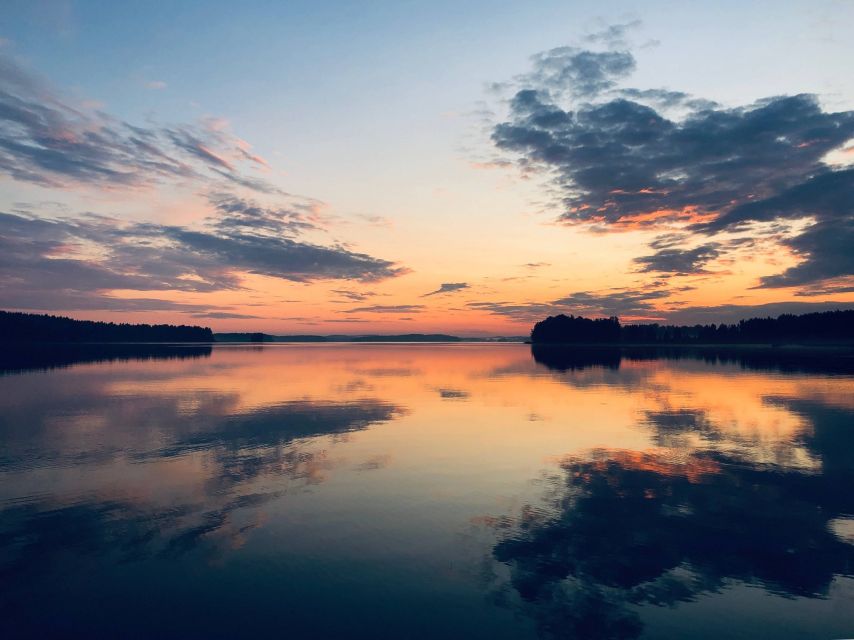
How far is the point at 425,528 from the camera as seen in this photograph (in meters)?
13.3

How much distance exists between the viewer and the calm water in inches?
367

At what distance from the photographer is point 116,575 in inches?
419

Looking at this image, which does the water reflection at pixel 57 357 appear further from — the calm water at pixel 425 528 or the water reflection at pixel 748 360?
the water reflection at pixel 748 360

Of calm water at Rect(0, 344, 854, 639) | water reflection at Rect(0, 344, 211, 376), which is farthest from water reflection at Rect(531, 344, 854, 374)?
water reflection at Rect(0, 344, 211, 376)

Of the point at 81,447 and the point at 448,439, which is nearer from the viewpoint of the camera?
the point at 81,447

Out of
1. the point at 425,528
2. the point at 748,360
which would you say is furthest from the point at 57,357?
the point at 748,360

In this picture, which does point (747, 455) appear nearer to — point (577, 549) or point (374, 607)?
point (577, 549)

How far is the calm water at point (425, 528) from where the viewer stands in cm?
933

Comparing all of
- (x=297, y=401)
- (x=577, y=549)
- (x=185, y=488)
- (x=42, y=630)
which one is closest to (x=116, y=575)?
(x=42, y=630)

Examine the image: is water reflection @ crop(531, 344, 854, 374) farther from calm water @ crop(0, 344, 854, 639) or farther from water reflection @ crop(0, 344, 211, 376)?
water reflection @ crop(0, 344, 211, 376)

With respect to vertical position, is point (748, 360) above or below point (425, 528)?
above

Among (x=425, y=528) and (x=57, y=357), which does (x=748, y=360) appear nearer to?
(x=425, y=528)

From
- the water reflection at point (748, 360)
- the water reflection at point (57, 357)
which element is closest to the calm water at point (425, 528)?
the water reflection at point (748, 360)

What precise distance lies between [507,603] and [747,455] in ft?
55.6
